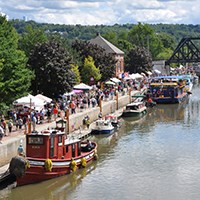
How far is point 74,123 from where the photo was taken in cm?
5353

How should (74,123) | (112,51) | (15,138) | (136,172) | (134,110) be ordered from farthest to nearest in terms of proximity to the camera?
(112,51) → (134,110) → (74,123) → (15,138) → (136,172)

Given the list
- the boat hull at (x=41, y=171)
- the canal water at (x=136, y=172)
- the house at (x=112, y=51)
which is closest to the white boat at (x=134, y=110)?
the canal water at (x=136, y=172)

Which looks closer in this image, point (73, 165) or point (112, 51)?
point (73, 165)

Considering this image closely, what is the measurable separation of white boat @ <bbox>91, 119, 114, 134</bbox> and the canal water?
78 centimetres

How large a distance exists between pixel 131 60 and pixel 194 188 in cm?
8742

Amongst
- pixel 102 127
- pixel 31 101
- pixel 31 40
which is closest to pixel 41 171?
pixel 31 101

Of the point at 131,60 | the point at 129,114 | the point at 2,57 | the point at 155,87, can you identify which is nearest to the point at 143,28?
the point at 131,60

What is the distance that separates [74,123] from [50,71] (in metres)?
9.91

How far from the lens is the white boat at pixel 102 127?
177 ft

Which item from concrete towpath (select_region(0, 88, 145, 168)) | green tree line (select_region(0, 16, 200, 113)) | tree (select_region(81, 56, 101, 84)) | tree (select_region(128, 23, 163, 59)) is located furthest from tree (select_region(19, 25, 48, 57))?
tree (select_region(128, 23, 163, 59))

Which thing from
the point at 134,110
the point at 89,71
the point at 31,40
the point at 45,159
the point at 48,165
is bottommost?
the point at 48,165

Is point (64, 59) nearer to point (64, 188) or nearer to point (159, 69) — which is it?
point (64, 188)

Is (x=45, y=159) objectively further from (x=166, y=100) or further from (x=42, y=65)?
(x=166, y=100)

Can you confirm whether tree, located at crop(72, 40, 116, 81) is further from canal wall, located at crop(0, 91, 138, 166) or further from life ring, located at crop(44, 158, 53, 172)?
life ring, located at crop(44, 158, 53, 172)
